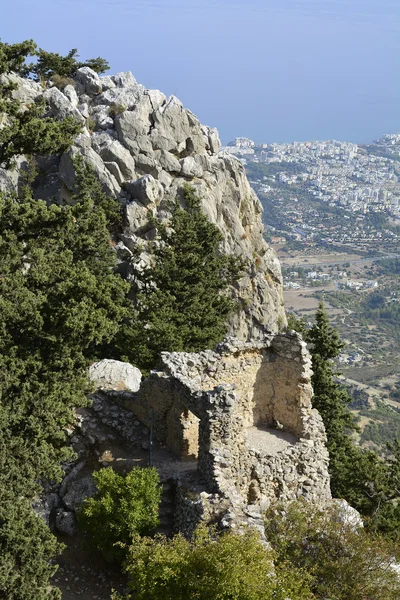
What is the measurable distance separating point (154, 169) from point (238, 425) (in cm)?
3263

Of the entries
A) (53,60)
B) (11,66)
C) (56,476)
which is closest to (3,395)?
(56,476)

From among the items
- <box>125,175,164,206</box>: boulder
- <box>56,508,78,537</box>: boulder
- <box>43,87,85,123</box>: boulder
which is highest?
<box>43,87,85,123</box>: boulder

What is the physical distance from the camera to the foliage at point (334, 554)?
12703 millimetres

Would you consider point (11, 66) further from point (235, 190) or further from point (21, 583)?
point (235, 190)

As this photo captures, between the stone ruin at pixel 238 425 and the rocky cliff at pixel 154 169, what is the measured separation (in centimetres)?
2189

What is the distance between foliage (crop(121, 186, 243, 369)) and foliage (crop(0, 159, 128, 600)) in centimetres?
651

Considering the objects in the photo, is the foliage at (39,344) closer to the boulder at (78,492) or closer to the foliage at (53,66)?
the boulder at (78,492)

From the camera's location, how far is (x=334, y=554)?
1334 centimetres

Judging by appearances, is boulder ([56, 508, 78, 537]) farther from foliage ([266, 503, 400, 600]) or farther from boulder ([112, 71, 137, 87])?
boulder ([112, 71, 137, 87])

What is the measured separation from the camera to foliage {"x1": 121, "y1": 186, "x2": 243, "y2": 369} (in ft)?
80.1

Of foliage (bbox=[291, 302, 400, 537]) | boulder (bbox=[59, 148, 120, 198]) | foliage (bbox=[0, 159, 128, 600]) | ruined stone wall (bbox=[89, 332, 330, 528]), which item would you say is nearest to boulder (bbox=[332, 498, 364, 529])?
ruined stone wall (bbox=[89, 332, 330, 528])

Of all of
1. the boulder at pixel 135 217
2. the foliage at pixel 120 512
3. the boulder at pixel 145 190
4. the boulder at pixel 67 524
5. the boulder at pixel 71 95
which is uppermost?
the boulder at pixel 71 95

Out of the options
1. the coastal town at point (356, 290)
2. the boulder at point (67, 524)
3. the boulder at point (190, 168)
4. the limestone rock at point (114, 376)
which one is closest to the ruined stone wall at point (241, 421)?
the limestone rock at point (114, 376)

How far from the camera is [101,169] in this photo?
138 feet
